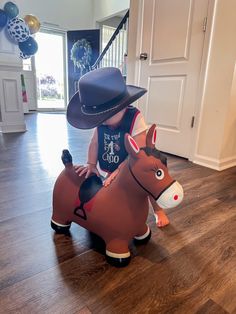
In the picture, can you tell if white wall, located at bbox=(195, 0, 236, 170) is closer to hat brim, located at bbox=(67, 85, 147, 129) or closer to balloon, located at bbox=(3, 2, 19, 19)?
hat brim, located at bbox=(67, 85, 147, 129)

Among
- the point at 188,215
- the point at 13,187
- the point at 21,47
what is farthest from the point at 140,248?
the point at 21,47

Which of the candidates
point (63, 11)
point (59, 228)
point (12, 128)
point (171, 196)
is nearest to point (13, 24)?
point (12, 128)

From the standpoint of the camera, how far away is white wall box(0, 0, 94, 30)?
181 inches

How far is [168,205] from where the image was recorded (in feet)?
2.08

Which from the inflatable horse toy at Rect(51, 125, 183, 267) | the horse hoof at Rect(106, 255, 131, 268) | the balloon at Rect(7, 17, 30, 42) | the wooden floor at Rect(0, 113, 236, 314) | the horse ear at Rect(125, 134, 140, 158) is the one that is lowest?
the wooden floor at Rect(0, 113, 236, 314)

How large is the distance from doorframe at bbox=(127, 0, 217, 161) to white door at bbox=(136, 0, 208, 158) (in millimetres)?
30

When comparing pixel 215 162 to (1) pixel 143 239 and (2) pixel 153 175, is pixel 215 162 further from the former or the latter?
(2) pixel 153 175

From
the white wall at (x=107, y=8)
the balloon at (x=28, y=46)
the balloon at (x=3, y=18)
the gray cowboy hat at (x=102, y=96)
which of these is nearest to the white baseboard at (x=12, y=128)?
the balloon at (x=28, y=46)

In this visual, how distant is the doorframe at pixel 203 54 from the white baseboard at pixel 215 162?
51 mm

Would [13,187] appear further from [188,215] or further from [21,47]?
[21,47]

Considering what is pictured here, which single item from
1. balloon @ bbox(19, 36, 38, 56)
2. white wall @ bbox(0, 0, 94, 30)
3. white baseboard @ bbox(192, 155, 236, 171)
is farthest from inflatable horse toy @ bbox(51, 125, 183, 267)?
white wall @ bbox(0, 0, 94, 30)

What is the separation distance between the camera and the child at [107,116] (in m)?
0.72

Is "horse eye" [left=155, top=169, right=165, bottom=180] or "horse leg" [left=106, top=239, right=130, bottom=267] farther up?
"horse eye" [left=155, top=169, right=165, bottom=180]

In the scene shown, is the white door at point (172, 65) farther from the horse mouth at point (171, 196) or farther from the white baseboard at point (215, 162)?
the horse mouth at point (171, 196)
